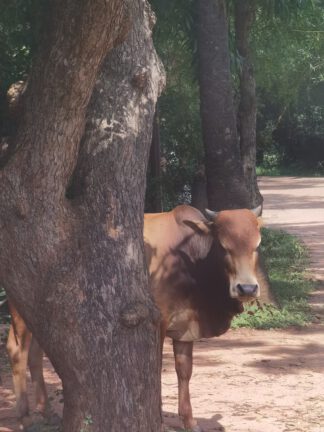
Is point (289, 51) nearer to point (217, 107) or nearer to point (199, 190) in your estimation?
point (199, 190)

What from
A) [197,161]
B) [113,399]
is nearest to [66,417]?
[113,399]

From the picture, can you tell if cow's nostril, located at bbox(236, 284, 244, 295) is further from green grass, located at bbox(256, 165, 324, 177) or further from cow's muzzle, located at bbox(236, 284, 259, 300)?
green grass, located at bbox(256, 165, 324, 177)

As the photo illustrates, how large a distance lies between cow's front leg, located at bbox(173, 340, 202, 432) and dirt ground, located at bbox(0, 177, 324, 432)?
0.13 m

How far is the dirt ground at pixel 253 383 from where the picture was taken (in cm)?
748

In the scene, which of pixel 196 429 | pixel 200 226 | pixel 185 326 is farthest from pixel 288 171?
pixel 196 429

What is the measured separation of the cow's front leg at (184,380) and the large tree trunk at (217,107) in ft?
14.4

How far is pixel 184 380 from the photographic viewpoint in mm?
7266

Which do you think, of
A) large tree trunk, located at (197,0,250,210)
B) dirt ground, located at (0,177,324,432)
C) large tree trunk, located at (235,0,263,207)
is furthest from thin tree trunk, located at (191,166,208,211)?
large tree trunk, located at (197,0,250,210)

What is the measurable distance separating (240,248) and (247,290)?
392 mm

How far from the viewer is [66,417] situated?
536cm

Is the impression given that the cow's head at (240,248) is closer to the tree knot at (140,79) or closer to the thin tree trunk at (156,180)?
the tree knot at (140,79)

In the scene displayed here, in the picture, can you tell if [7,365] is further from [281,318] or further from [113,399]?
[113,399]

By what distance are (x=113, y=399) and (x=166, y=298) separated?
2131mm

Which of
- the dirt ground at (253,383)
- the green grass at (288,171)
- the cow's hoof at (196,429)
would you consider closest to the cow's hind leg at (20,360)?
the dirt ground at (253,383)
